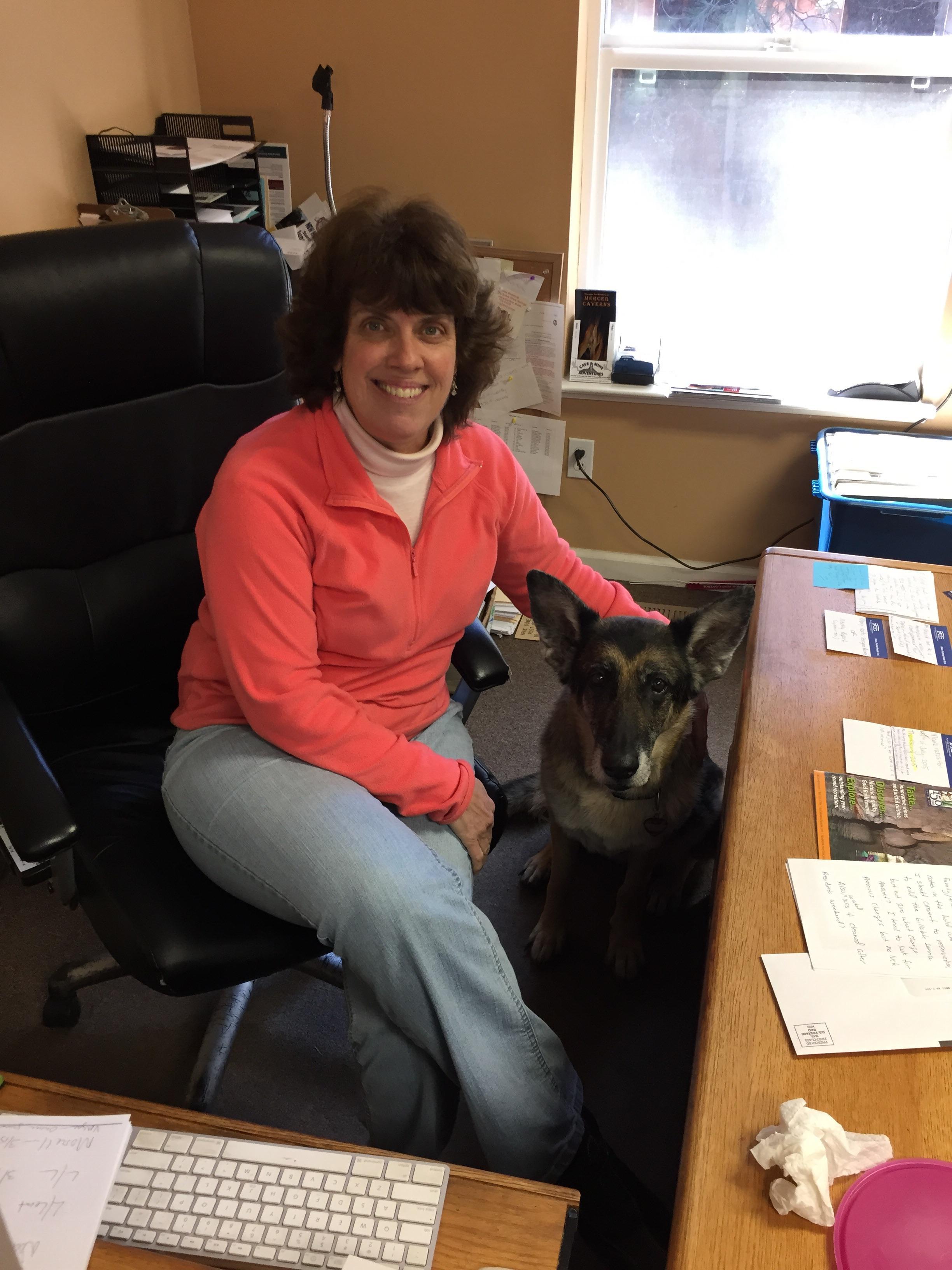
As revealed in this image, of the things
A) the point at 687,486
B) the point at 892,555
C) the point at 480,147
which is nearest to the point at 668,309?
the point at 687,486

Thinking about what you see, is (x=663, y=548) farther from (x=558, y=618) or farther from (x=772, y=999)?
(x=772, y=999)

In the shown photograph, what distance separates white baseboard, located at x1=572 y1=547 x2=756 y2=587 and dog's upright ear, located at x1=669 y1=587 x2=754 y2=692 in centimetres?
154

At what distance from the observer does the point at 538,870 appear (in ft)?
6.47

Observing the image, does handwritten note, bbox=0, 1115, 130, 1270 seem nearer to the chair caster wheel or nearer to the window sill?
the chair caster wheel

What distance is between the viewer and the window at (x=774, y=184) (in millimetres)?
2447

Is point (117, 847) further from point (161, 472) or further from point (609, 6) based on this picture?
point (609, 6)

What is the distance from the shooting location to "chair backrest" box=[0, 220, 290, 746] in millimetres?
1334

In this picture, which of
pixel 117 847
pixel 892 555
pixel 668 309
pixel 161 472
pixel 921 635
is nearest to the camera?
pixel 117 847

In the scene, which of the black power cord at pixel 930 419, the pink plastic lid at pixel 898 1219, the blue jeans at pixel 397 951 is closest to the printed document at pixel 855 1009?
the pink plastic lid at pixel 898 1219

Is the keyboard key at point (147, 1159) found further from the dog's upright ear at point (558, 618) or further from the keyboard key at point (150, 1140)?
the dog's upright ear at point (558, 618)

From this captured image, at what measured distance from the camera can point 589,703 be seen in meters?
1.50

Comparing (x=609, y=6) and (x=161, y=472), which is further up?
(x=609, y=6)

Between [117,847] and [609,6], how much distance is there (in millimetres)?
2471

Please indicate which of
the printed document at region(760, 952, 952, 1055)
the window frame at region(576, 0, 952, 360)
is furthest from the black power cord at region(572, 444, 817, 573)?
the printed document at region(760, 952, 952, 1055)
